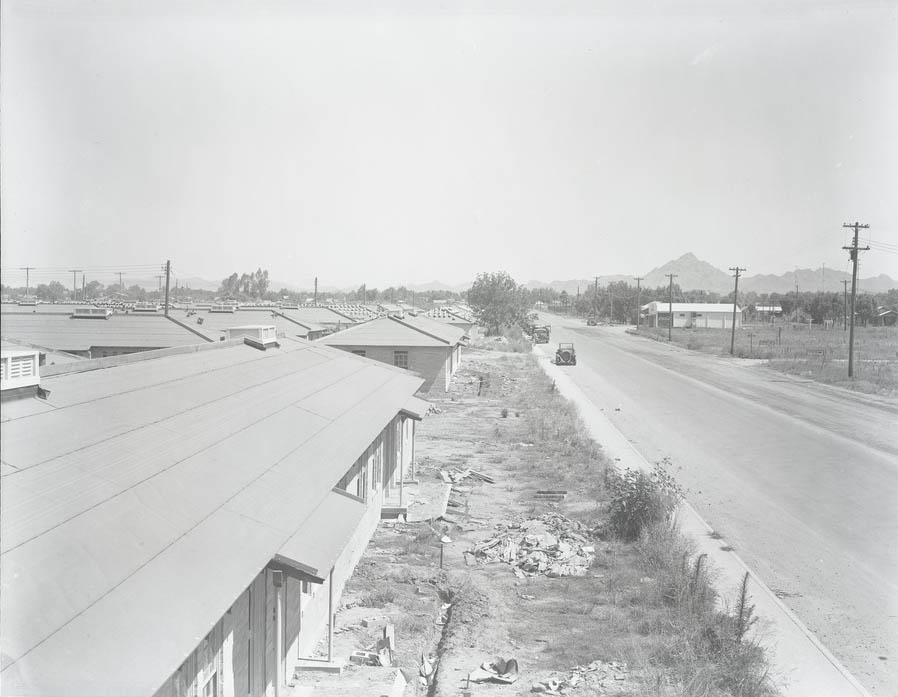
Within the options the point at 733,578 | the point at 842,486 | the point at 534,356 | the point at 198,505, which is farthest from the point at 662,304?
the point at 198,505

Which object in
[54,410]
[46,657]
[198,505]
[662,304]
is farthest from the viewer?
[662,304]

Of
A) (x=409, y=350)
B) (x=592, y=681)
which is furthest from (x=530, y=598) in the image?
(x=409, y=350)

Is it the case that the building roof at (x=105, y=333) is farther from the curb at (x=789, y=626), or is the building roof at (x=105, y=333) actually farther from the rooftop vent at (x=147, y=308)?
the curb at (x=789, y=626)

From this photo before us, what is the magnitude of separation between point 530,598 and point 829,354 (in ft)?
160

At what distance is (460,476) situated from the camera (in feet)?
66.4

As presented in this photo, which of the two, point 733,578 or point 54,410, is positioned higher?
point 54,410

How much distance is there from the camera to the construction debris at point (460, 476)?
65.5 feet

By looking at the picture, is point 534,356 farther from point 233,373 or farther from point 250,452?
point 250,452

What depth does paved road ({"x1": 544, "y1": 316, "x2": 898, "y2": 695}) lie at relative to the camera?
1173 centimetres

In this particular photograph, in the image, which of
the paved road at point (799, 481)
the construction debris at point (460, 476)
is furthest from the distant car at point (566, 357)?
the construction debris at point (460, 476)

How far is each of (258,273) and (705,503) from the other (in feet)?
541

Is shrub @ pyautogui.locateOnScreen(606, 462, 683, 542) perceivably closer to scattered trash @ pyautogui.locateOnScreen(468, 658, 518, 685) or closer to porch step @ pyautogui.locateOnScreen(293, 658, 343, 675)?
scattered trash @ pyautogui.locateOnScreen(468, 658, 518, 685)

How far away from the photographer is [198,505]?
276 inches

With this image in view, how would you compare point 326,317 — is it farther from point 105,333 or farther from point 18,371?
point 18,371
